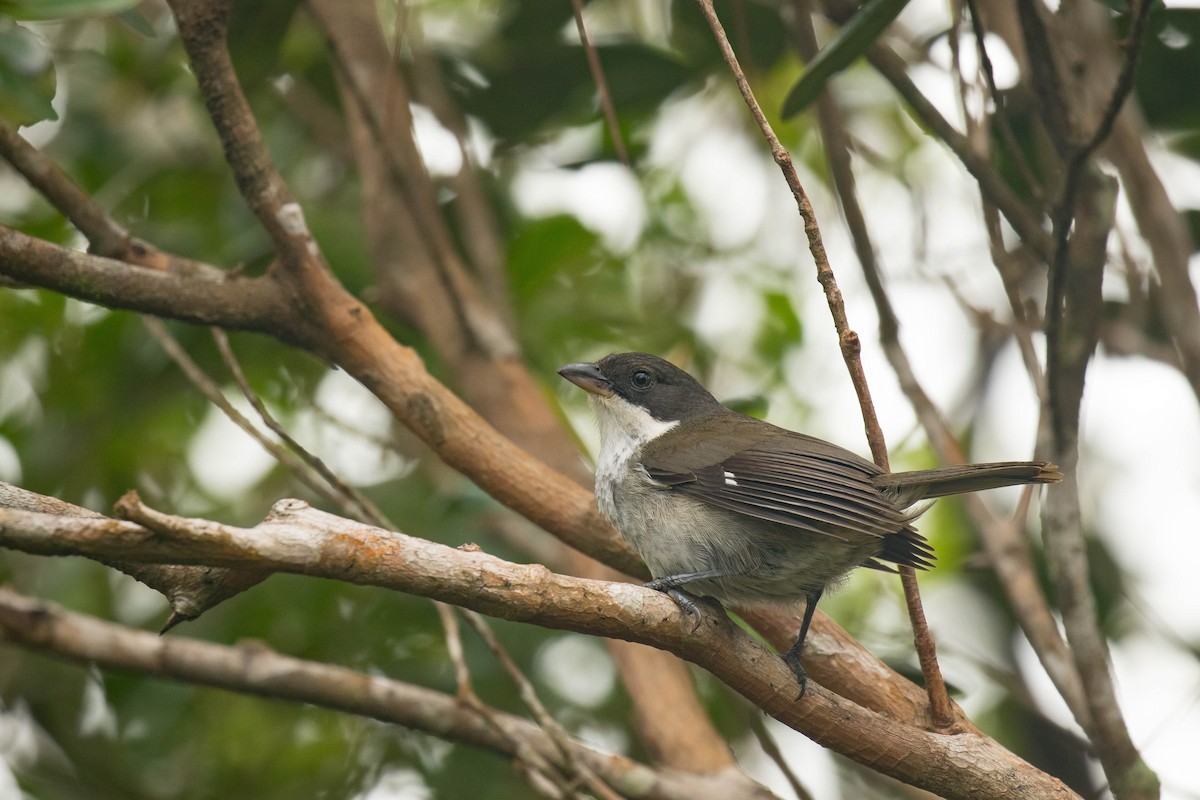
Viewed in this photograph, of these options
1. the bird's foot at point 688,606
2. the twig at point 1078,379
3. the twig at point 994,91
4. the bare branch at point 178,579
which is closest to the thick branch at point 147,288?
the bare branch at point 178,579

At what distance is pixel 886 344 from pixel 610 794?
170 cm

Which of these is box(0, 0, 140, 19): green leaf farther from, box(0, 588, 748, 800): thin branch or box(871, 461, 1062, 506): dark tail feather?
box(871, 461, 1062, 506): dark tail feather

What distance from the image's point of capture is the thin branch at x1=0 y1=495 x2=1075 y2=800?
6.54 ft

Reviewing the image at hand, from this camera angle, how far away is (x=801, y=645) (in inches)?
129

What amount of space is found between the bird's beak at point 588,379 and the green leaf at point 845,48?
1262mm

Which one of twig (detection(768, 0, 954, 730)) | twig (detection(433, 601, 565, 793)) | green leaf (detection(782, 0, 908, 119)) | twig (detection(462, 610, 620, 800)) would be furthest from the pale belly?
green leaf (detection(782, 0, 908, 119))

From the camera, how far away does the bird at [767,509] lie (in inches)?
126

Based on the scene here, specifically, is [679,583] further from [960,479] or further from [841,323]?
[841,323]

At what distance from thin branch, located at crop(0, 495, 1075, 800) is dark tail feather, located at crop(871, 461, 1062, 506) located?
0.65 m

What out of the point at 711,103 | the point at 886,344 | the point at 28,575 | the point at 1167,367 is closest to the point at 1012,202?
the point at 886,344

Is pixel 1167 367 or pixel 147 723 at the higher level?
pixel 1167 367

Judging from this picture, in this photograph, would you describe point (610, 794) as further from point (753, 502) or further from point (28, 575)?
point (28, 575)

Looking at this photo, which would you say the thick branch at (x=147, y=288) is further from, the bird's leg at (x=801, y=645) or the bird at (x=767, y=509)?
the bird's leg at (x=801, y=645)

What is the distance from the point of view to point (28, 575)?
15.3 feet
